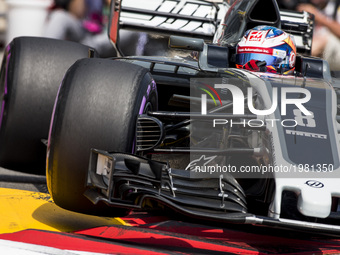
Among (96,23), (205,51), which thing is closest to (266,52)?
(205,51)

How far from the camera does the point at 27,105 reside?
391cm

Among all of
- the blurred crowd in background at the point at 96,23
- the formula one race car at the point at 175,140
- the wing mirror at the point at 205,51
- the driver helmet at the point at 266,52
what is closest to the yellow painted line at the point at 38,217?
the formula one race car at the point at 175,140

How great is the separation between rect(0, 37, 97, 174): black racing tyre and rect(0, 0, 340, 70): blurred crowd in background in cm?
482

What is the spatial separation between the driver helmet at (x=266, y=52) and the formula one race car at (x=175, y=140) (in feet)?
0.21

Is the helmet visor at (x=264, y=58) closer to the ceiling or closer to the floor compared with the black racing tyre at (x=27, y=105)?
closer to the ceiling

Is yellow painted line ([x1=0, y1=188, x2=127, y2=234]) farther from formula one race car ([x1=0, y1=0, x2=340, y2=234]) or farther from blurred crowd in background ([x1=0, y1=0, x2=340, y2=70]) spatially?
blurred crowd in background ([x1=0, y1=0, x2=340, y2=70])

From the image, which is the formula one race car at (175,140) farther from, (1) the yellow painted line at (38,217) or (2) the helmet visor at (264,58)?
(1) the yellow painted line at (38,217)

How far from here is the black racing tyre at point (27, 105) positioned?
3.88 m

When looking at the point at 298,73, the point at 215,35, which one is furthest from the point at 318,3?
the point at 298,73

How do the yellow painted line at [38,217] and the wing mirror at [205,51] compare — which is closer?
the yellow painted line at [38,217]

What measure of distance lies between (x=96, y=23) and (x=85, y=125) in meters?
6.30

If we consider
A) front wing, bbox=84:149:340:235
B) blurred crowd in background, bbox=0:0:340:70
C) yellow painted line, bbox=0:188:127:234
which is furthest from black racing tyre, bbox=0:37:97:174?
blurred crowd in background, bbox=0:0:340:70

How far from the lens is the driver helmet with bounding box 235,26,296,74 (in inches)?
168

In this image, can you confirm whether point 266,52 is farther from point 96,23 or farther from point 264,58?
point 96,23
